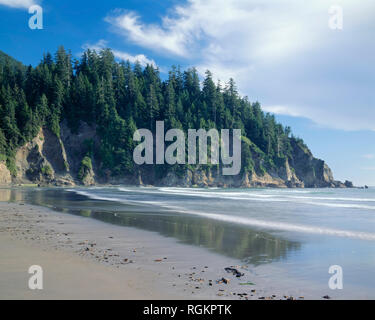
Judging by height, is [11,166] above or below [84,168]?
above

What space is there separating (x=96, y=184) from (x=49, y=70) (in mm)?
42517

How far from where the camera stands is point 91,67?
349 feet

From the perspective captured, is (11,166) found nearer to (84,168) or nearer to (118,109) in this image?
(84,168)

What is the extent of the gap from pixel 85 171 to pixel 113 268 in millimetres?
74718

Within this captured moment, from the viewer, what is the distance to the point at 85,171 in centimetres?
7688

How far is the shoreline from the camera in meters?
5.09

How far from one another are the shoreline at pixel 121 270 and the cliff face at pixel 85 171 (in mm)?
57945

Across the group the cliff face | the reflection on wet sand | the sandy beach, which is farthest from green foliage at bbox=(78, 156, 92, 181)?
the sandy beach

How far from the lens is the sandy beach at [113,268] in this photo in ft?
16.7

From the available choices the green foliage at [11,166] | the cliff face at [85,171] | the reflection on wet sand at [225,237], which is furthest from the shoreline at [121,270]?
the green foliage at [11,166]

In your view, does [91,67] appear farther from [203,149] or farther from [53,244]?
[53,244]

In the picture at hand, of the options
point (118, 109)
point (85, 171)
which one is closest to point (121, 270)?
point (85, 171)

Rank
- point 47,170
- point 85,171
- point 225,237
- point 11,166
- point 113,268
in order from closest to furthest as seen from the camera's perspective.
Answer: point 113,268, point 225,237, point 11,166, point 47,170, point 85,171
